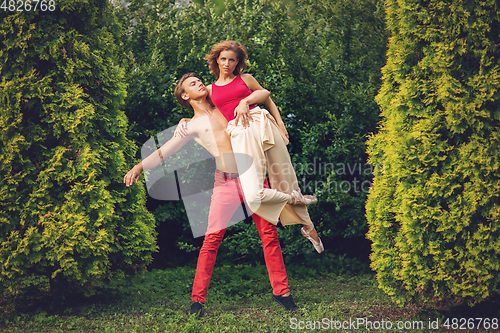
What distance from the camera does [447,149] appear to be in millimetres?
3770

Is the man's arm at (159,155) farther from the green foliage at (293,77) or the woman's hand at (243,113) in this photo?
the green foliage at (293,77)

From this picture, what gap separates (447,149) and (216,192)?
2.16m

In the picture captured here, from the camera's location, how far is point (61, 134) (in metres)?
4.37

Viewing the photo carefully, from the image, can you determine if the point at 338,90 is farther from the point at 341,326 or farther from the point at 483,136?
the point at 341,326

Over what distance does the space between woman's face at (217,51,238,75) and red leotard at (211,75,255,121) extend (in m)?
0.12

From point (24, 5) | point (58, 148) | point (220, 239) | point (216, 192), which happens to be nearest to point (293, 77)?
point (216, 192)

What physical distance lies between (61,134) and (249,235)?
258cm

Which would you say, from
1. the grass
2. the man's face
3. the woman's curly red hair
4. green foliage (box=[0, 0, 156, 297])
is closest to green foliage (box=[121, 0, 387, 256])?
the grass

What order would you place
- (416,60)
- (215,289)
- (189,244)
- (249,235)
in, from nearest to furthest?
(416,60), (215,289), (249,235), (189,244)

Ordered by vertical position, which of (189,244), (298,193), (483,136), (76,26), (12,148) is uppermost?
(76,26)

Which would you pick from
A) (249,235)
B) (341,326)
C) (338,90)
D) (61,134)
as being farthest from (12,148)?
(338,90)

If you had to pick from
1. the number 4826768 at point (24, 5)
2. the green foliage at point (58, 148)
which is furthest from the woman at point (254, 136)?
the number 4826768 at point (24, 5)

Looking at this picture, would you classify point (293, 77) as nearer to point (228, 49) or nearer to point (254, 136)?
point (228, 49)

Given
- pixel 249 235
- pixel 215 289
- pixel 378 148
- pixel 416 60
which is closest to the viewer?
pixel 416 60
